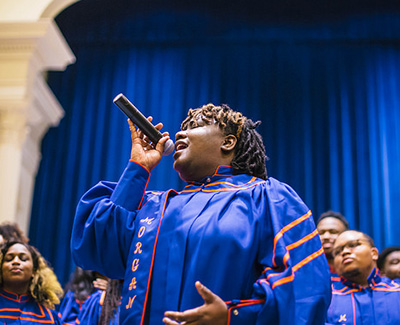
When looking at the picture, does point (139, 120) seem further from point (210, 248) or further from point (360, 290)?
point (360, 290)

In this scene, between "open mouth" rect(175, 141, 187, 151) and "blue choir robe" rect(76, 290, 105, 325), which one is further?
"blue choir robe" rect(76, 290, 105, 325)

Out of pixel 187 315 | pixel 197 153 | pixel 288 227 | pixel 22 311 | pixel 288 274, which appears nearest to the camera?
pixel 187 315

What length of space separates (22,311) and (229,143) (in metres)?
2.13

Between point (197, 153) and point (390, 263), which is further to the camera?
point (390, 263)

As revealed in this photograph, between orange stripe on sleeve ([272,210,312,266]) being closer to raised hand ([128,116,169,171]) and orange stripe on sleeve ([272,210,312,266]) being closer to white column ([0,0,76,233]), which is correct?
raised hand ([128,116,169,171])

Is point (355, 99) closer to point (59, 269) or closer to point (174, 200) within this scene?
point (59, 269)

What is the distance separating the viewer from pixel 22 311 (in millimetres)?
3424

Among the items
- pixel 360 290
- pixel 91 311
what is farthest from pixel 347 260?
pixel 91 311

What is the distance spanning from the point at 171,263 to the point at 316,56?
6827 millimetres

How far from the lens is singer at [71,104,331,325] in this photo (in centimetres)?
147

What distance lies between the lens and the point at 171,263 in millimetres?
1578

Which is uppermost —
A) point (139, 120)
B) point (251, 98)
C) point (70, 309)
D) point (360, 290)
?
point (251, 98)

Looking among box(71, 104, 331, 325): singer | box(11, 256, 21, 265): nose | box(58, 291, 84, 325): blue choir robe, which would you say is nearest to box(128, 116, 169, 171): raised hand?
box(71, 104, 331, 325): singer

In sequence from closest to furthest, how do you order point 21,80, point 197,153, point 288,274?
point 288,274
point 197,153
point 21,80
